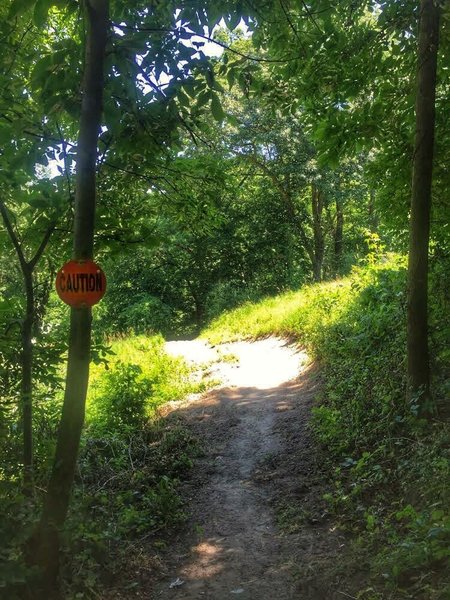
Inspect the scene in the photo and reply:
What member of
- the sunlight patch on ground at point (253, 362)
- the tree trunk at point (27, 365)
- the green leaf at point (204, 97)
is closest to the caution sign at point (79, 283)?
the tree trunk at point (27, 365)

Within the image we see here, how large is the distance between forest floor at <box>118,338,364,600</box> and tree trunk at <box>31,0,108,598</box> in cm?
118

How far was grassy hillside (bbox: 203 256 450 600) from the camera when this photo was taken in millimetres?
3484

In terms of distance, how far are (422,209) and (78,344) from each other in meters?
3.89

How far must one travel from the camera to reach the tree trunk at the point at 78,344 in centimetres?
307

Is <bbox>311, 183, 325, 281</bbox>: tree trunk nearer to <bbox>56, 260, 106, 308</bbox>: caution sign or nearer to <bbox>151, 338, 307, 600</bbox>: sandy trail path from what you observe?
<bbox>151, 338, 307, 600</bbox>: sandy trail path

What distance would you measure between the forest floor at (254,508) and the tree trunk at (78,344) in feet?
3.89

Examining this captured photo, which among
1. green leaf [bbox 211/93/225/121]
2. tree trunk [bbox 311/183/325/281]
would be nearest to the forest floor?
green leaf [bbox 211/93/225/121]

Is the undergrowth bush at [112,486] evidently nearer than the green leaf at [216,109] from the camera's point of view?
No

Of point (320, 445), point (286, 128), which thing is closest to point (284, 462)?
point (320, 445)

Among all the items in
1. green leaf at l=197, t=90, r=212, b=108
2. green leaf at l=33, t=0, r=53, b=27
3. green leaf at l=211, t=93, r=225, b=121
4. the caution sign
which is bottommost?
the caution sign

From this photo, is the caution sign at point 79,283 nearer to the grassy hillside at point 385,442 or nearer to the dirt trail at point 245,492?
the dirt trail at point 245,492

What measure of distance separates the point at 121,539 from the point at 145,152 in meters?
3.27

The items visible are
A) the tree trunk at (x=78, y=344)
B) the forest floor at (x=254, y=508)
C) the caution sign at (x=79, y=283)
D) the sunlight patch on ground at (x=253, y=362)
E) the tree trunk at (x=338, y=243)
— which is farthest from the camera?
the tree trunk at (x=338, y=243)

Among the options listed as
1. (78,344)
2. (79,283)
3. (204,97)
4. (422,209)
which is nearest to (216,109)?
(204,97)
